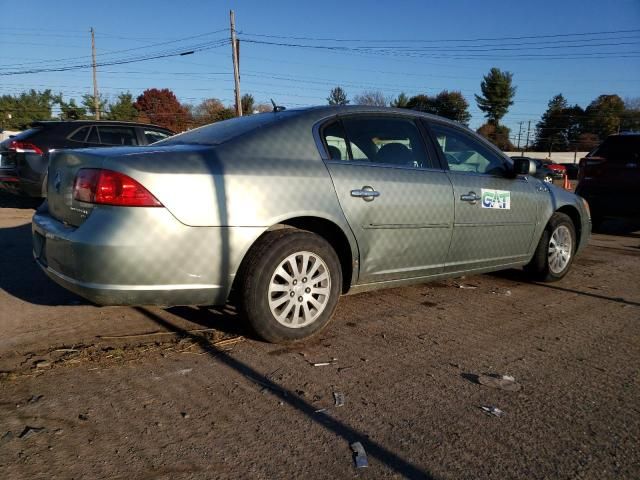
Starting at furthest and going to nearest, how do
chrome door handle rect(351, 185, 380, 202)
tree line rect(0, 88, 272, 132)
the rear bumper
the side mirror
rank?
1. tree line rect(0, 88, 272, 132)
2. the side mirror
3. chrome door handle rect(351, 185, 380, 202)
4. the rear bumper

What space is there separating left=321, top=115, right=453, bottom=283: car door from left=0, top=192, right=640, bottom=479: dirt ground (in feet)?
1.56

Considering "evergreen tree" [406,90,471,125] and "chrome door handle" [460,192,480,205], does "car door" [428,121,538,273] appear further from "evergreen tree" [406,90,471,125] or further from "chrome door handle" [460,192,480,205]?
"evergreen tree" [406,90,471,125]

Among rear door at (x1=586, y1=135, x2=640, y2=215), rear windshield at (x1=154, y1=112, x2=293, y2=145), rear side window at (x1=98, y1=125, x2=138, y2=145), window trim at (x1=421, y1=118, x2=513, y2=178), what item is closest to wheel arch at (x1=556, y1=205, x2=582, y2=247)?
window trim at (x1=421, y1=118, x2=513, y2=178)

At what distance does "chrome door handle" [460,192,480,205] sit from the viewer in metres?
4.08

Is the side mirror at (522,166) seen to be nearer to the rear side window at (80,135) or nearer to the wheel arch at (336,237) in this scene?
the wheel arch at (336,237)

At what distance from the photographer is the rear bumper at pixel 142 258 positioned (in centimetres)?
272

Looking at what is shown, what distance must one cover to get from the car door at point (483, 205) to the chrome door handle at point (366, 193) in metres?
0.87

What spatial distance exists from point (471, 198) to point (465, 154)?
495 mm

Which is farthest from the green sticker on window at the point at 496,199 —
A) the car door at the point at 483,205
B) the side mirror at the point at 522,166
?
the side mirror at the point at 522,166

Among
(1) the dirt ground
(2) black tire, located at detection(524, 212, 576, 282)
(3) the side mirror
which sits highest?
(3) the side mirror

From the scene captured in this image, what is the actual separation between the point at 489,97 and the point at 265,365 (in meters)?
72.8

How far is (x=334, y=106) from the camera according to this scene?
147 inches

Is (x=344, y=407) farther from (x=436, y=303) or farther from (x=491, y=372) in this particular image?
(x=436, y=303)

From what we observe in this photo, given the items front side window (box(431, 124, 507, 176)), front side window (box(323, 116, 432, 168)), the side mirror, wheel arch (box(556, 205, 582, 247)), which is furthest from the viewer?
wheel arch (box(556, 205, 582, 247))
